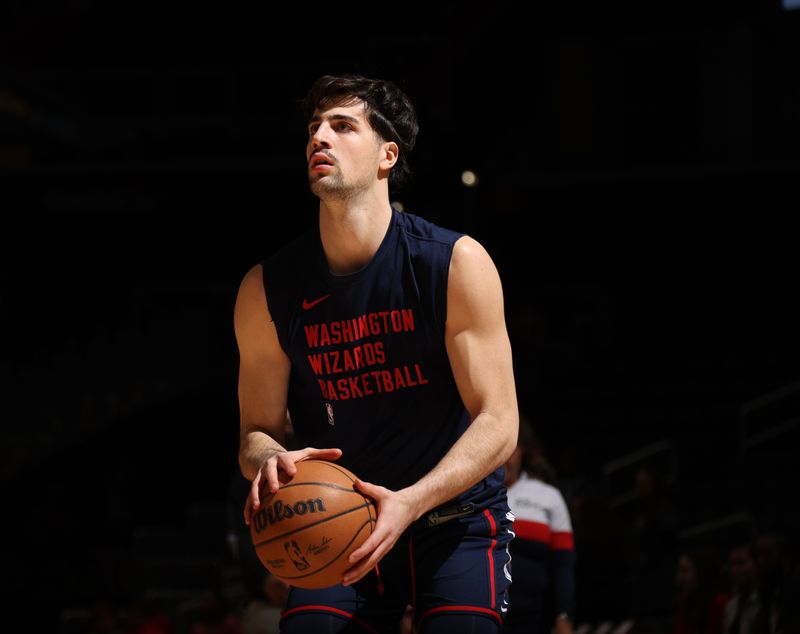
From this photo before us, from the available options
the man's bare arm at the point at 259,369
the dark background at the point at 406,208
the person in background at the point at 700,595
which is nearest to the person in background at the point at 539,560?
the person in background at the point at 700,595

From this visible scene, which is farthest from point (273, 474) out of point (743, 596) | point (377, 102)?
point (743, 596)

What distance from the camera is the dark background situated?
14719mm

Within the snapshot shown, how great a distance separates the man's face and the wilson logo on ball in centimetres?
106

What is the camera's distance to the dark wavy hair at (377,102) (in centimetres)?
434

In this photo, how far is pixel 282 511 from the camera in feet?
12.3

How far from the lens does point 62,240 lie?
70.6 ft

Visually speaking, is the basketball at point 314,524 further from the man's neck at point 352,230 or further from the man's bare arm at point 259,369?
the man's neck at point 352,230

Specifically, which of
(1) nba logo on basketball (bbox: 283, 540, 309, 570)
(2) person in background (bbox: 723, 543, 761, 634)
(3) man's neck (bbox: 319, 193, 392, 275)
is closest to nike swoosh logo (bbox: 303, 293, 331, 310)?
(3) man's neck (bbox: 319, 193, 392, 275)

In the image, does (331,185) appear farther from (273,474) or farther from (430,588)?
(430,588)

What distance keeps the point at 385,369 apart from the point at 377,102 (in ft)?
3.05

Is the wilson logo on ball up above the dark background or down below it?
below

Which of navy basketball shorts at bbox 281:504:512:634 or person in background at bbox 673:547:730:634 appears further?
person in background at bbox 673:547:730:634

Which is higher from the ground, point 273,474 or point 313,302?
point 313,302

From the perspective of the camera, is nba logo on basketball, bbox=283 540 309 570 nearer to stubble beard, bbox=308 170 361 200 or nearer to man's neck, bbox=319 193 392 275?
man's neck, bbox=319 193 392 275
